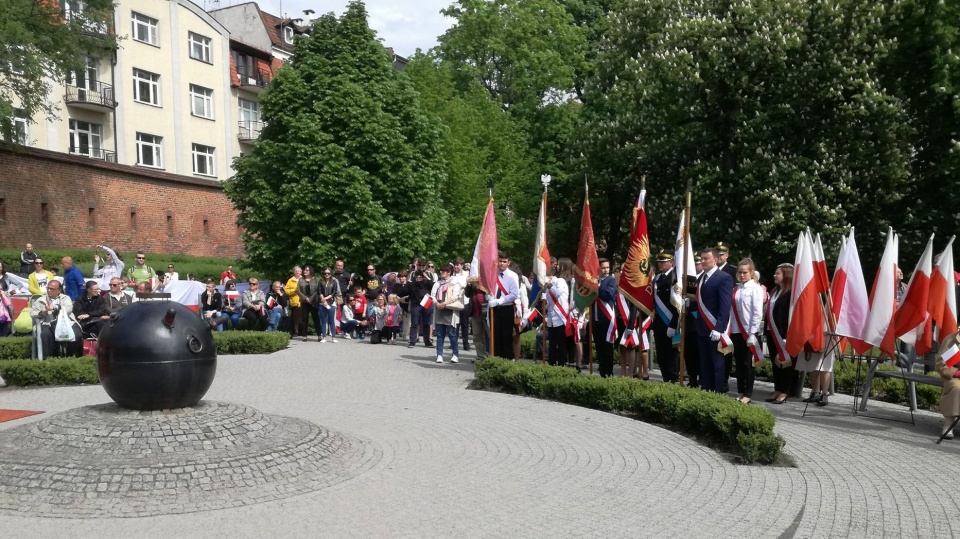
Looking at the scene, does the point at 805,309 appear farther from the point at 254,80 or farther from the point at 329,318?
the point at 254,80

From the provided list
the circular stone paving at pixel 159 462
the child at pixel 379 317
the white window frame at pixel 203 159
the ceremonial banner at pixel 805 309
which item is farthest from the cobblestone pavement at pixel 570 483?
the white window frame at pixel 203 159

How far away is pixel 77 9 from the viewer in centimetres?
3641

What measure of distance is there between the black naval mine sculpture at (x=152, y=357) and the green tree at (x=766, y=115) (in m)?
19.7

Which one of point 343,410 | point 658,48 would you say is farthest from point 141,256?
point 658,48

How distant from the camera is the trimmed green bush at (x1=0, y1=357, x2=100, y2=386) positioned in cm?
1436

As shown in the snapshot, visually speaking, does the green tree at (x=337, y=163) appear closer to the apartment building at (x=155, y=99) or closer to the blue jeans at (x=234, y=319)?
the blue jeans at (x=234, y=319)

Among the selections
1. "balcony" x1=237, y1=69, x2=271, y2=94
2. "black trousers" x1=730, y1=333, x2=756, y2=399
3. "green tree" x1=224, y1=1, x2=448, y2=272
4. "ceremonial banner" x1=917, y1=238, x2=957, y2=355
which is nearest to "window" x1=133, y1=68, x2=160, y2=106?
"balcony" x1=237, y1=69, x2=271, y2=94

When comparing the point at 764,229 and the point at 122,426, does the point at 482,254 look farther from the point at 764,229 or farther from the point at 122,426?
the point at 764,229

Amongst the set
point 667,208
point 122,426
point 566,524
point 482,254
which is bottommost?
point 566,524

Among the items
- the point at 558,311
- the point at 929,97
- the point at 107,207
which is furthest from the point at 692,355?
the point at 107,207

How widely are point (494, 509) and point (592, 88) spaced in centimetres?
2529

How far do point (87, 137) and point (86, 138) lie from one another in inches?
2.8

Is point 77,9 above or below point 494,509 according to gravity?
above

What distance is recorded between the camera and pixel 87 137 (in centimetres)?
4234
